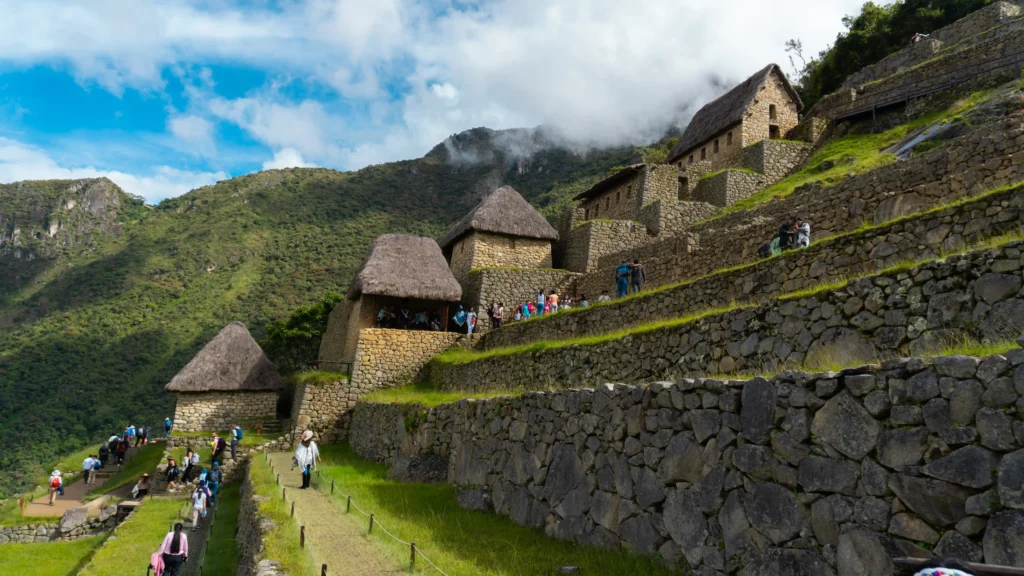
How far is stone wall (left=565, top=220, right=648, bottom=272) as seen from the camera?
70.7 feet

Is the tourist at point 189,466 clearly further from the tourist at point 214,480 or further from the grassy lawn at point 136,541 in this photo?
the grassy lawn at point 136,541

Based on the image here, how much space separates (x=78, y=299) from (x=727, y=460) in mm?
56528

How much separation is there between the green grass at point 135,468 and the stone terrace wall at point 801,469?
1818cm

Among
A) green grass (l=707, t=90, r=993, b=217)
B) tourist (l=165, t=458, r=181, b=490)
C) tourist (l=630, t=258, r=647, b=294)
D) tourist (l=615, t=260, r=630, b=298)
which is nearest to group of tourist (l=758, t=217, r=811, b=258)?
tourist (l=630, t=258, r=647, b=294)

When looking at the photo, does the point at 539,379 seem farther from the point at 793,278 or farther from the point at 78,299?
the point at 78,299

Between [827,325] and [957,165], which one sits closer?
[827,325]

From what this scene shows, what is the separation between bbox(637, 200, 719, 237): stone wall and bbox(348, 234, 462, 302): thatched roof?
7.25 m

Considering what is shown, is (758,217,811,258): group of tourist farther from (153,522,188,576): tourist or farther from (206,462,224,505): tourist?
(206,462,224,505): tourist

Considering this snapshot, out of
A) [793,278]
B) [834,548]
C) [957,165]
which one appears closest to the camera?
[834,548]

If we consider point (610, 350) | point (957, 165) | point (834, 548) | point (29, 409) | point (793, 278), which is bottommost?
point (29, 409)

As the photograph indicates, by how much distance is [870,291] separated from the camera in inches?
→ 242

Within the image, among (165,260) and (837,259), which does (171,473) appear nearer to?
(837,259)

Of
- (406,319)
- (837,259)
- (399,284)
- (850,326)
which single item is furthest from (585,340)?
(406,319)

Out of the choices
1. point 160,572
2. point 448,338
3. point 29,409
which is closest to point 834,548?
point 160,572
